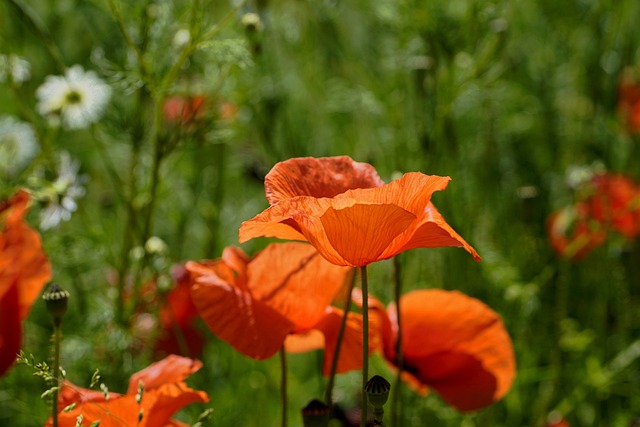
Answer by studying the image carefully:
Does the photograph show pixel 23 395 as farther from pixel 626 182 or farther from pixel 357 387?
pixel 626 182

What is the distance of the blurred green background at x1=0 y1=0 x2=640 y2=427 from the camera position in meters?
1.17

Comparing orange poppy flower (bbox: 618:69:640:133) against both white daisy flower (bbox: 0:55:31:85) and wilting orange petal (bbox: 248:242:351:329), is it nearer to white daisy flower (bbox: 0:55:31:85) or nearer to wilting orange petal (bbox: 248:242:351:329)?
white daisy flower (bbox: 0:55:31:85)

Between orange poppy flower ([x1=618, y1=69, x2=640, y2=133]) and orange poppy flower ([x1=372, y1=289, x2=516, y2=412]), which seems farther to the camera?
orange poppy flower ([x1=618, y1=69, x2=640, y2=133])

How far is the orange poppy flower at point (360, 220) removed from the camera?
0.63m

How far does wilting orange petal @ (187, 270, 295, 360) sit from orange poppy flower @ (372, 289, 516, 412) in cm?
18

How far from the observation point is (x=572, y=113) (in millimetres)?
1885

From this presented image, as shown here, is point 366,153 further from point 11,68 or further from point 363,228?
point 363,228

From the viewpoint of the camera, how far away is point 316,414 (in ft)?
2.22

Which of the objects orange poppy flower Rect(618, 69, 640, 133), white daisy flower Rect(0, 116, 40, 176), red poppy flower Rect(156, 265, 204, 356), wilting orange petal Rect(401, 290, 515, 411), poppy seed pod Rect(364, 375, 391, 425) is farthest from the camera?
orange poppy flower Rect(618, 69, 640, 133)

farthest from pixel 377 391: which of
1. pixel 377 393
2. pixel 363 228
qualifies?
pixel 363 228

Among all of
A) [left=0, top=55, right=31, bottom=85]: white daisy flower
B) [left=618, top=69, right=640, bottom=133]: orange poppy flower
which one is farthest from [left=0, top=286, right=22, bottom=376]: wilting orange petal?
[left=618, top=69, right=640, bottom=133]: orange poppy flower

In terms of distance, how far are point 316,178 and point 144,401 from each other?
0.66 ft

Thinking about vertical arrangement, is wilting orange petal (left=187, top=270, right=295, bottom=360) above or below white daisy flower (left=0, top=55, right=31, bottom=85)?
below

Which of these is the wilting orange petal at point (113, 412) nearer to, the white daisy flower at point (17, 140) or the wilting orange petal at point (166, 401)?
the wilting orange petal at point (166, 401)
